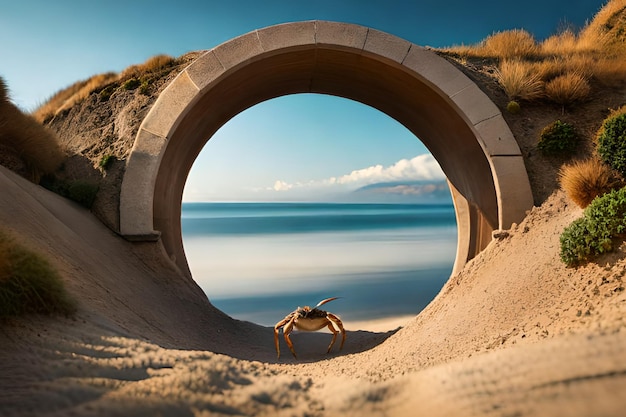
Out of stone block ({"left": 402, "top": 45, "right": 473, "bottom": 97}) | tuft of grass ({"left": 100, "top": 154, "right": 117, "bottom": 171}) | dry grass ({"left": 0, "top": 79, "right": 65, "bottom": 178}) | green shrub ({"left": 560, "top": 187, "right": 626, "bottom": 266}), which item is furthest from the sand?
stone block ({"left": 402, "top": 45, "right": 473, "bottom": 97})

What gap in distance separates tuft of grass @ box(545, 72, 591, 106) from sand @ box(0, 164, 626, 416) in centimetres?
232

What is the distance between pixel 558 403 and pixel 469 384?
70 cm

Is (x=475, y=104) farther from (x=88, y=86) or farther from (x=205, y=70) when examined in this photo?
(x=88, y=86)

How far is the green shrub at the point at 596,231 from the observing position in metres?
6.41

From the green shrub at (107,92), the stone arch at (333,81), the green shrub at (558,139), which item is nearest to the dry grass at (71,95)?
the green shrub at (107,92)

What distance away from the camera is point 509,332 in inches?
257

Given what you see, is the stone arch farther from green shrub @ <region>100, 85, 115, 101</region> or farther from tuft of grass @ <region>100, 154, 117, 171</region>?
green shrub @ <region>100, 85, 115, 101</region>

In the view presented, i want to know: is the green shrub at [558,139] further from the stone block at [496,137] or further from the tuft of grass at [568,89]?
the tuft of grass at [568,89]

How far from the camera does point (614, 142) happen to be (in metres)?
8.41

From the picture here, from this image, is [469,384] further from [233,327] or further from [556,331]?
[233,327]

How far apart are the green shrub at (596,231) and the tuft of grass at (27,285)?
6.45 metres

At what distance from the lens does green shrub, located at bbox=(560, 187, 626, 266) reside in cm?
641

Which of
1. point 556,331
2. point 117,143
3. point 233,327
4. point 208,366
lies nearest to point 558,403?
point 556,331

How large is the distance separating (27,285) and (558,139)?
900 centimetres
